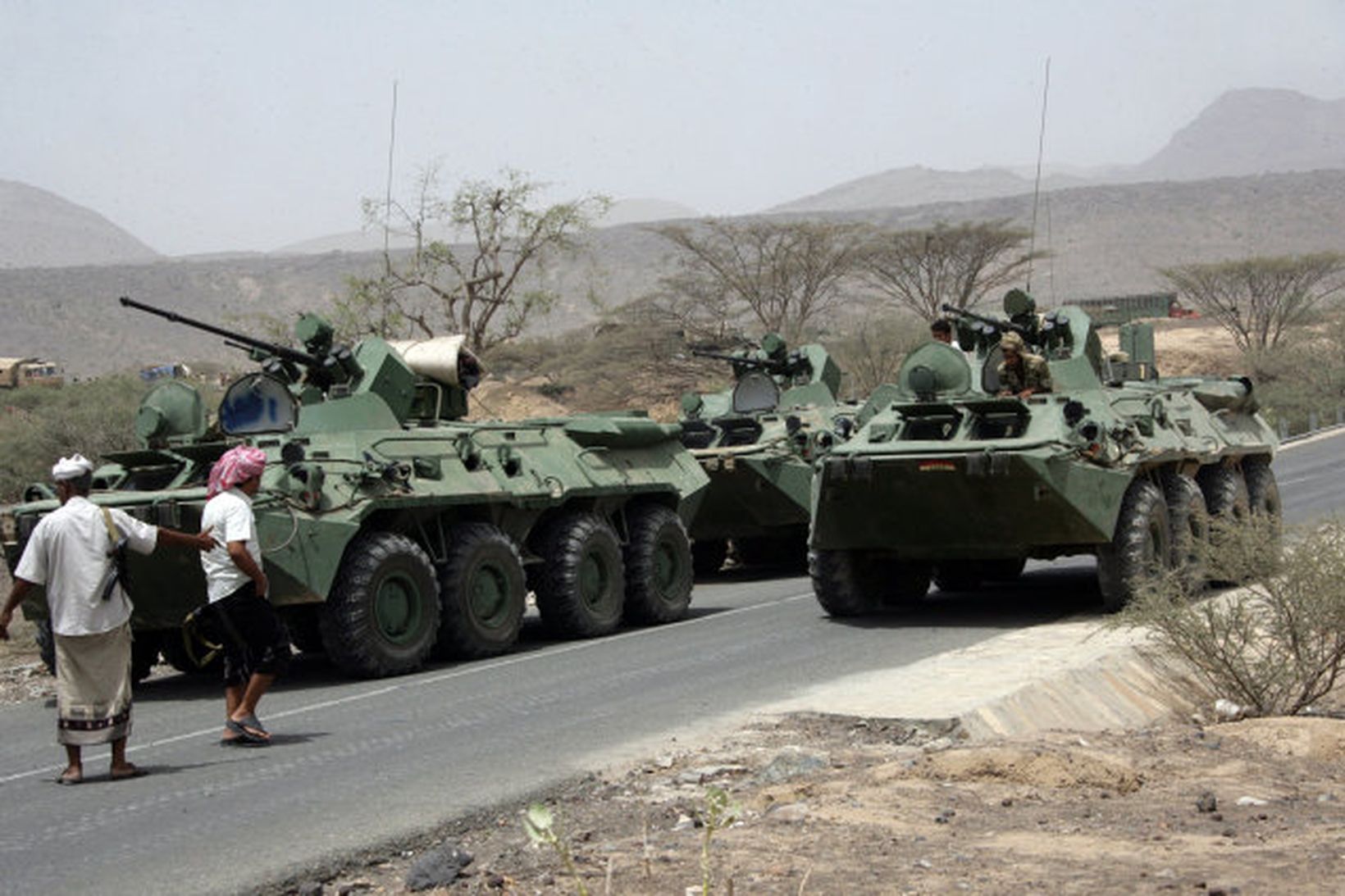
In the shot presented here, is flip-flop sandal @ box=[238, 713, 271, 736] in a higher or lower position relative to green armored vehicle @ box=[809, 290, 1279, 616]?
lower

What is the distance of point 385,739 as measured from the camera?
9.88 metres

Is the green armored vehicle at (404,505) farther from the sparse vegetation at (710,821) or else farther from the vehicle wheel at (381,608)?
the sparse vegetation at (710,821)

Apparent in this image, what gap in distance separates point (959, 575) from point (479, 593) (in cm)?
541

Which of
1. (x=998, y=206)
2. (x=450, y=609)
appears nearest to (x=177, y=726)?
(x=450, y=609)

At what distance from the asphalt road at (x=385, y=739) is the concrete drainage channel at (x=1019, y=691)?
1.74 feet

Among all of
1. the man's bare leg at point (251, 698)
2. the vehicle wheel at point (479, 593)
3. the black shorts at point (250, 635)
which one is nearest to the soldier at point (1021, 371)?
the vehicle wheel at point (479, 593)

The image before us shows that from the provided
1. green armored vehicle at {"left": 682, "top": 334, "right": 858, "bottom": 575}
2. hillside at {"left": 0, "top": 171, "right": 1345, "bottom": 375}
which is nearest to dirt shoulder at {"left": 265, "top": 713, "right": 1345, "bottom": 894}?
green armored vehicle at {"left": 682, "top": 334, "right": 858, "bottom": 575}

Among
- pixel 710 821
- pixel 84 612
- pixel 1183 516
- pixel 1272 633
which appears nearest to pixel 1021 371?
pixel 1183 516

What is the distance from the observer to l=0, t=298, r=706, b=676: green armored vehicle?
12188mm

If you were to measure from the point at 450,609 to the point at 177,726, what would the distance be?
2744 millimetres

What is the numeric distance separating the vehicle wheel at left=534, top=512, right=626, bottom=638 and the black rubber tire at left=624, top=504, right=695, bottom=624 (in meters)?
0.20

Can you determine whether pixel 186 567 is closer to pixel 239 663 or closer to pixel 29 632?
pixel 239 663

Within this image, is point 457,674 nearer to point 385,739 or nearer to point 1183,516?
point 385,739

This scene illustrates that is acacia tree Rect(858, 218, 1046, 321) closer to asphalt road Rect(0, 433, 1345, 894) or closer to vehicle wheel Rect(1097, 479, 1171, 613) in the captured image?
asphalt road Rect(0, 433, 1345, 894)
